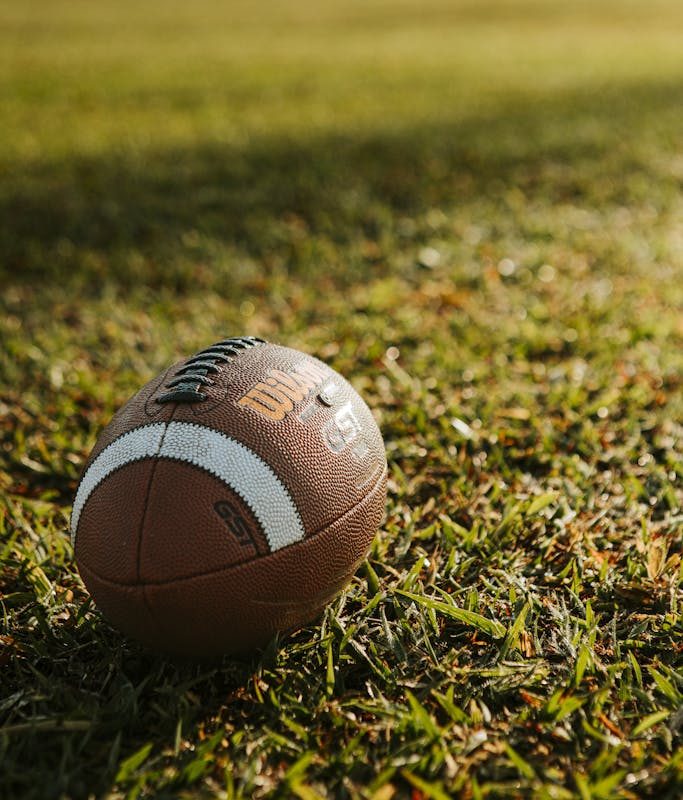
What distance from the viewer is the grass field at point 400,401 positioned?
74.7 inches

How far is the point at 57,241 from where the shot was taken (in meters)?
4.98

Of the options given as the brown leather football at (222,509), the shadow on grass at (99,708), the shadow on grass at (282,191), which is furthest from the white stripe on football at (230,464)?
the shadow on grass at (282,191)

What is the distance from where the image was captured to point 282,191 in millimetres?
5641

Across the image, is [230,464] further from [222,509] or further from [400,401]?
[400,401]

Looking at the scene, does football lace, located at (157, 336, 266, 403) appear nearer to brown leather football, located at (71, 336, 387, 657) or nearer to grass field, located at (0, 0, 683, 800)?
brown leather football, located at (71, 336, 387, 657)

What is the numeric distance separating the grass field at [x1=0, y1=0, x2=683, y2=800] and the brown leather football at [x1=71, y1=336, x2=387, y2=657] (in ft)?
0.65

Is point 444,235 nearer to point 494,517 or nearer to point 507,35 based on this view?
point 494,517

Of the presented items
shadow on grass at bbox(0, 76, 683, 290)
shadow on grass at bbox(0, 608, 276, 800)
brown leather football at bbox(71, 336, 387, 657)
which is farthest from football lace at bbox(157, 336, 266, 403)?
shadow on grass at bbox(0, 76, 683, 290)

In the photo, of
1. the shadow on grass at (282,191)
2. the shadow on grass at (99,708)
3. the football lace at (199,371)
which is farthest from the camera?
the shadow on grass at (282,191)

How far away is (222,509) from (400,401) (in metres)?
1.56

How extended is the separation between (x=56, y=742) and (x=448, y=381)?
2.16m

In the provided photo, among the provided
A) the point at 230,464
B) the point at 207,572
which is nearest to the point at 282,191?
the point at 230,464

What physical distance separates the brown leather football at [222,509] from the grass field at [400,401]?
7.7 inches

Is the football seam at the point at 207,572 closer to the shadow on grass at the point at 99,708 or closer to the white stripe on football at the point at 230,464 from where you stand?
the white stripe on football at the point at 230,464
